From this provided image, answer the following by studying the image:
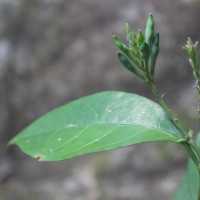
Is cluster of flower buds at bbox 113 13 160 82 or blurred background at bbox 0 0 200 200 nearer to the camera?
cluster of flower buds at bbox 113 13 160 82

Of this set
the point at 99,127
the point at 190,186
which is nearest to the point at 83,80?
the point at 190,186

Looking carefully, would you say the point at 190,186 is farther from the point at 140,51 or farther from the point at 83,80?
the point at 83,80

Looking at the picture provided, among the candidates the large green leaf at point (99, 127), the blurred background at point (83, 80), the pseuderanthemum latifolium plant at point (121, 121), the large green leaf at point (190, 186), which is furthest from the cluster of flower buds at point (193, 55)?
the blurred background at point (83, 80)

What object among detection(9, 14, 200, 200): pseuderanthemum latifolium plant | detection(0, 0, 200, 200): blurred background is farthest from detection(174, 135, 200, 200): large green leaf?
detection(0, 0, 200, 200): blurred background

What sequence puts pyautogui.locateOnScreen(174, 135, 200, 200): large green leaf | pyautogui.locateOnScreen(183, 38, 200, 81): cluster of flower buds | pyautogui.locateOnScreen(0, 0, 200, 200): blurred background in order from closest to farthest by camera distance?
pyautogui.locateOnScreen(183, 38, 200, 81): cluster of flower buds, pyautogui.locateOnScreen(174, 135, 200, 200): large green leaf, pyautogui.locateOnScreen(0, 0, 200, 200): blurred background

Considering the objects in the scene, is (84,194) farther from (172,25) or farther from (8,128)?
(172,25)

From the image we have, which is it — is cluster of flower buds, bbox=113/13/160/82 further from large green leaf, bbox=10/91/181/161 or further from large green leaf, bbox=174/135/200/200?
large green leaf, bbox=174/135/200/200
